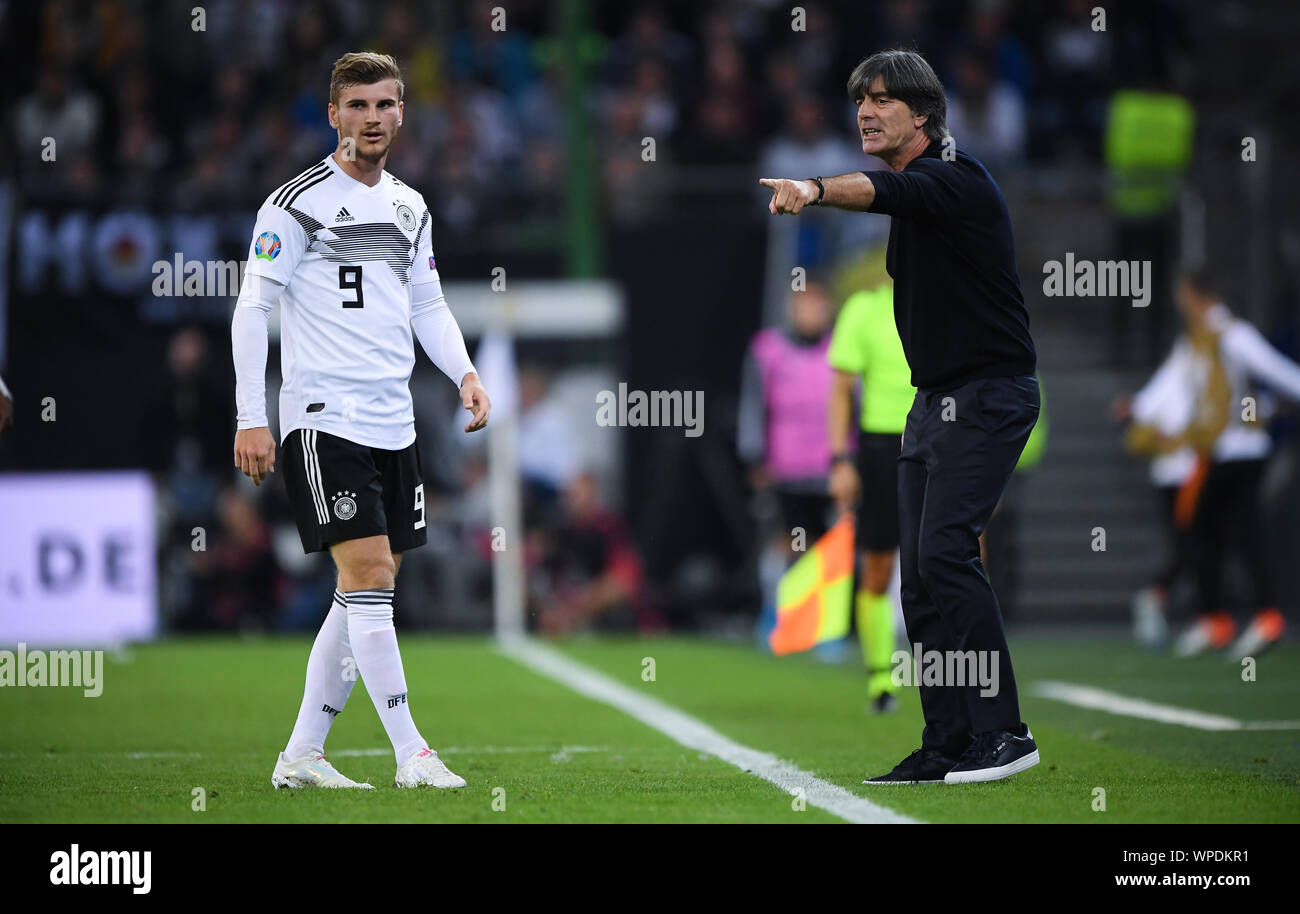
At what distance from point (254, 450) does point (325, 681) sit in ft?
2.84

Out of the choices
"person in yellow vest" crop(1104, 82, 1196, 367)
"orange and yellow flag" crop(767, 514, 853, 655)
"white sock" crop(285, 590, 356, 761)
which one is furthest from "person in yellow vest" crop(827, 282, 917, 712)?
"person in yellow vest" crop(1104, 82, 1196, 367)

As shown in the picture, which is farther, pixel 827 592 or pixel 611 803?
pixel 827 592

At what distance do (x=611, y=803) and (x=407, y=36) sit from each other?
1602 centimetres

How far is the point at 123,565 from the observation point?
47.5 ft

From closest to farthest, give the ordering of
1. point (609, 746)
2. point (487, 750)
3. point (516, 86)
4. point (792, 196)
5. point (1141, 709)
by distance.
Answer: point (792, 196), point (487, 750), point (609, 746), point (1141, 709), point (516, 86)

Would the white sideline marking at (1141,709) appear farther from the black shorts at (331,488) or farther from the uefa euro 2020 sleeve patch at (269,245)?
the uefa euro 2020 sleeve patch at (269,245)

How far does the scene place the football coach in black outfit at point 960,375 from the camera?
635 centimetres

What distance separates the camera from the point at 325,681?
6516 millimetres

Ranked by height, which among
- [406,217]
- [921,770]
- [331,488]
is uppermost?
[406,217]

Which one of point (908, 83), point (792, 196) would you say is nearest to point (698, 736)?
point (908, 83)

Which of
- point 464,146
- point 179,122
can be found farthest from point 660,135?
point 179,122

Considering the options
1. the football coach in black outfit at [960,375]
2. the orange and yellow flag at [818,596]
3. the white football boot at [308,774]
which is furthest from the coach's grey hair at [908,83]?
the orange and yellow flag at [818,596]

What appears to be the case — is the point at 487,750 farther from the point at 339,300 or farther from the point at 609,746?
the point at 339,300
